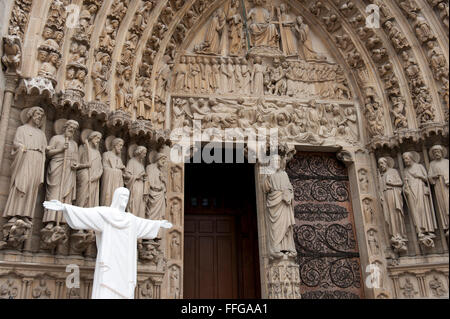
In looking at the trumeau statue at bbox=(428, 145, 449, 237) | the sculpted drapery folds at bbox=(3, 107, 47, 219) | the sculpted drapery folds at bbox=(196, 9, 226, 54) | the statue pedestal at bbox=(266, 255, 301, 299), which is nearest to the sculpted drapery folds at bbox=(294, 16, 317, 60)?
the sculpted drapery folds at bbox=(196, 9, 226, 54)

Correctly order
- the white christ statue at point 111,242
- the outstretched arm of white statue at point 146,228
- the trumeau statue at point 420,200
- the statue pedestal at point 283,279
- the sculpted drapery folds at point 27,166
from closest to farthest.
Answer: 1. the white christ statue at point 111,242
2. the outstretched arm of white statue at point 146,228
3. the sculpted drapery folds at point 27,166
4. the statue pedestal at point 283,279
5. the trumeau statue at point 420,200

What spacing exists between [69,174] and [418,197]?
4.97m

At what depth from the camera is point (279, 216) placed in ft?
21.7

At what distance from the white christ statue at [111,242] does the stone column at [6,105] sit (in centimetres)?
145

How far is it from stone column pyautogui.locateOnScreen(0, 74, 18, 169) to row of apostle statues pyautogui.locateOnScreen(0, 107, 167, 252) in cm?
16

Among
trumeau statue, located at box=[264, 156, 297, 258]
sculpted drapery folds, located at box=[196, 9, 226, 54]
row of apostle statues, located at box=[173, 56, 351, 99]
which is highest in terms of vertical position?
sculpted drapery folds, located at box=[196, 9, 226, 54]

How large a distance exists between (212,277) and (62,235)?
3.49 meters

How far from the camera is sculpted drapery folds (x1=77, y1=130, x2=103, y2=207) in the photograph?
5.46 meters

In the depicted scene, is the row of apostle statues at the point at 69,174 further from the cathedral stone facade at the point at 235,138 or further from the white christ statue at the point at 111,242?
the white christ statue at the point at 111,242

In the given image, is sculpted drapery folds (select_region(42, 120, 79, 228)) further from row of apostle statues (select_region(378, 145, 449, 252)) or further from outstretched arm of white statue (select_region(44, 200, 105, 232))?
row of apostle statues (select_region(378, 145, 449, 252))

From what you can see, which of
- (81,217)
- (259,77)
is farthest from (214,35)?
(81,217)

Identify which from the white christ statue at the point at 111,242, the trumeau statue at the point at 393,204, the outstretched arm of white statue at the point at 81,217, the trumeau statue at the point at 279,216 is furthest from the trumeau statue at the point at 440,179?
the outstretched arm of white statue at the point at 81,217

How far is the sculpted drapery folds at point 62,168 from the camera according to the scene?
5.18 m
